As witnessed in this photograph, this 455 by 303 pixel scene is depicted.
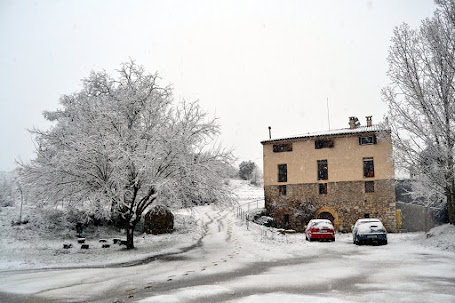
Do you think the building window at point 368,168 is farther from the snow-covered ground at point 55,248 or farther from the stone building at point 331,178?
the snow-covered ground at point 55,248

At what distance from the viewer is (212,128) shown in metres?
17.7

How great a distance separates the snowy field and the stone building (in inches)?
609

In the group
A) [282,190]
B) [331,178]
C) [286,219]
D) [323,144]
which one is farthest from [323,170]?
[286,219]

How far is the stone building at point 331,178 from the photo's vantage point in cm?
3061

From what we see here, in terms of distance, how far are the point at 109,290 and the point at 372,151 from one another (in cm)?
2888

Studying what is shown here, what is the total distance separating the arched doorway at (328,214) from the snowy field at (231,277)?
1587 centimetres

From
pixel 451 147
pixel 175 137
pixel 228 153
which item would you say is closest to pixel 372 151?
pixel 451 147

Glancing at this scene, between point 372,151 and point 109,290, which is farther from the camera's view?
point 372,151

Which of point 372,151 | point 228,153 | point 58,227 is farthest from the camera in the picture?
point 372,151

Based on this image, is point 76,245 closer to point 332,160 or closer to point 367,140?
point 332,160

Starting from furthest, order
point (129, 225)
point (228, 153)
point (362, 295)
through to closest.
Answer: point (228, 153) → point (129, 225) → point (362, 295)

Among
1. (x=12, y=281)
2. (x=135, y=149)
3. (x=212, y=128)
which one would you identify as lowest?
(x=12, y=281)

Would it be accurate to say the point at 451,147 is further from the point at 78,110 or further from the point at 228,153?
the point at 78,110

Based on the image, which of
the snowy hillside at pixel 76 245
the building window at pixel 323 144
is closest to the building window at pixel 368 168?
the building window at pixel 323 144
